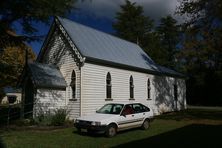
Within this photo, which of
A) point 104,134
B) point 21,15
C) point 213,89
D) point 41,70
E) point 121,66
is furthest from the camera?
point 213,89

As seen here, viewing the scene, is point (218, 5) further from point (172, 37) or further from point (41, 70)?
point (172, 37)

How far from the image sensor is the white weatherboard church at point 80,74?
62.9ft

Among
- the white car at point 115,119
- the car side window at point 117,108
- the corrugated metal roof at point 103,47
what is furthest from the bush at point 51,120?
the corrugated metal roof at point 103,47

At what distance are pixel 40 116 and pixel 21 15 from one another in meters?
7.06

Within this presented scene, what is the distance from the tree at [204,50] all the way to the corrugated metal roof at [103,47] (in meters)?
5.44

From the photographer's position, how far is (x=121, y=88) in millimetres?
23000

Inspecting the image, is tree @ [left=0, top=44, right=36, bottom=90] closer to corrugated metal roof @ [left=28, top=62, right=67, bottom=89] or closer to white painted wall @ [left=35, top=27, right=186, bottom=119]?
white painted wall @ [left=35, top=27, right=186, bottom=119]

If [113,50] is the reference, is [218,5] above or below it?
above

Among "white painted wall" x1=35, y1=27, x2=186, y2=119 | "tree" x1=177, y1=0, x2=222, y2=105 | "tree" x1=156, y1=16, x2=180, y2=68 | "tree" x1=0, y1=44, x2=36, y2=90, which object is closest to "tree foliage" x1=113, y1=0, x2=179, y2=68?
"tree" x1=156, y1=16, x2=180, y2=68

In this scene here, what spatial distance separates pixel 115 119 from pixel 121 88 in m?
9.17

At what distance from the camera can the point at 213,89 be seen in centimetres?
5053

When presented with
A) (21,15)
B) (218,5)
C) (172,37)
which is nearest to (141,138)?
(21,15)

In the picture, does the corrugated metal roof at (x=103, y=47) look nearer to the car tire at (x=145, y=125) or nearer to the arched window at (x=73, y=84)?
the arched window at (x=73, y=84)

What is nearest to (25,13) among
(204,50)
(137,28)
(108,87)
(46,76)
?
(46,76)
